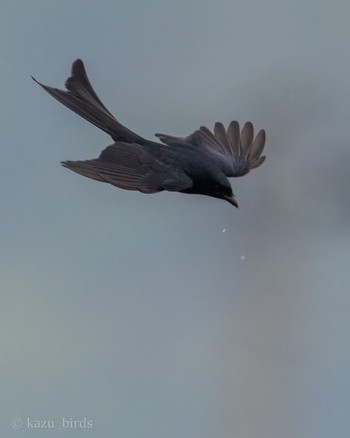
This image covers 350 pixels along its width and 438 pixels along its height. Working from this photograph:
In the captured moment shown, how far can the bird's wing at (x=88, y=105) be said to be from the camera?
61.3 inches

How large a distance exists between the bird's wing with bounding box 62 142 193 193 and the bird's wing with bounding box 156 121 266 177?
127 mm

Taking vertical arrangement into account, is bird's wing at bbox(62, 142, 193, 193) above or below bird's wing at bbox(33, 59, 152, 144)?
below

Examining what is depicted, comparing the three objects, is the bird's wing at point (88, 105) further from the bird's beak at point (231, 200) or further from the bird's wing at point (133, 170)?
the bird's beak at point (231, 200)

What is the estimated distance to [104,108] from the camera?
1.57 meters

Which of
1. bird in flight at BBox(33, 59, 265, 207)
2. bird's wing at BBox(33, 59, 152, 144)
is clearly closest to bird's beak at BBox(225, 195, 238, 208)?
bird in flight at BBox(33, 59, 265, 207)

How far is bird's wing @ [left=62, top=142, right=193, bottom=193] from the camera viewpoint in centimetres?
143

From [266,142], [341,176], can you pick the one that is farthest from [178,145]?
[341,176]

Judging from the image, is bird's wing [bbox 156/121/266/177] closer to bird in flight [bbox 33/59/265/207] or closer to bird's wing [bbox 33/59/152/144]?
bird in flight [bbox 33/59/265/207]

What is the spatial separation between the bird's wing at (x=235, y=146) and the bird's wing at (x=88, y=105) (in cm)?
15

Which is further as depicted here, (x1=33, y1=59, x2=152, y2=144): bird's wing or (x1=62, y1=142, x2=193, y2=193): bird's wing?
(x1=33, y1=59, x2=152, y2=144): bird's wing

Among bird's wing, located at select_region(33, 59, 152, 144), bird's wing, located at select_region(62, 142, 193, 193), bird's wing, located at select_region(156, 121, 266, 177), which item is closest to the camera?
bird's wing, located at select_region(62, 142, 193, 193)

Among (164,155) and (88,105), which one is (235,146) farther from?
(88,105)

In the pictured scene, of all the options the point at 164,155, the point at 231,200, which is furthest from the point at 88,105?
the point at 231,200

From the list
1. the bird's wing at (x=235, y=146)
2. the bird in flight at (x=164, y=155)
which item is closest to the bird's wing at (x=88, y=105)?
the bird in flight at (x=164, y=155)
